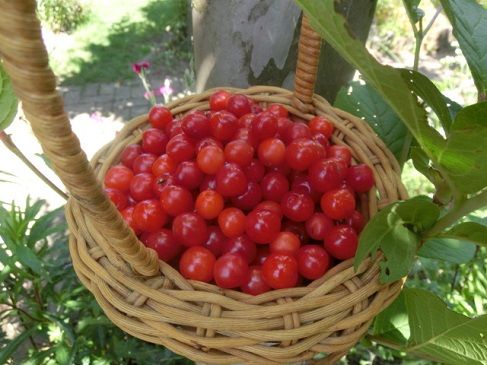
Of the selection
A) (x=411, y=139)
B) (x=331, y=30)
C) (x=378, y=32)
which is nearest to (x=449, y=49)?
(x=378, y=32)

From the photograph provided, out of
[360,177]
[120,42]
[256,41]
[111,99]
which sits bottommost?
[111,99]

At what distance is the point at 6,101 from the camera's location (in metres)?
0.71

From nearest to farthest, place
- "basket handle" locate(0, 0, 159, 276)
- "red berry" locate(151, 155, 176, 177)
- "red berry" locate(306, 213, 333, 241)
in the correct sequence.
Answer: "basket handle" locate(0, 0, 159, 276) → "red berry" locate(306, 213, 333, 241) → "red berry" locate(151, 155, 176, 177)

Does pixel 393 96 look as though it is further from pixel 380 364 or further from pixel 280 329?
pixel 380 364

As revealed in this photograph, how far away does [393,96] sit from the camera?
1.66ft

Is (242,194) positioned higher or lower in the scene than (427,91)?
lower

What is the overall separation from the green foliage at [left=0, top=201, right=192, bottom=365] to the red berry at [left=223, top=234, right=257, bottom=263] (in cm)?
42

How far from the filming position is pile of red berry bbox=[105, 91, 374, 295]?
2.64ft

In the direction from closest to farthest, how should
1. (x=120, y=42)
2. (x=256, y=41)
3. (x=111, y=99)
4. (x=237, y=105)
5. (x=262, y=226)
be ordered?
(x=262, y=226)
(x=237, y=105)
(x=256, y=41)
(x=111, y=99)
(x=120, y=42)

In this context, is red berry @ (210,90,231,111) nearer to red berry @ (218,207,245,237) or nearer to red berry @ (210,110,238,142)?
red berry @ (210,110,238,142)

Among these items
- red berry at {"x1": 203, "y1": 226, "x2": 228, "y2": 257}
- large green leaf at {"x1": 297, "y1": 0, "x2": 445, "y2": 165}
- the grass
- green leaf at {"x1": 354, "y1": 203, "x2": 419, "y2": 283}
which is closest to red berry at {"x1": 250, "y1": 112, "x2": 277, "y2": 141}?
red berry at {"x1": 203, "y1": 226, "x2": 228, "y2": 257}

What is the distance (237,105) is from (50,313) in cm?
74

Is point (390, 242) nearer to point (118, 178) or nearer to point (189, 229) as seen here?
point (189, 229)

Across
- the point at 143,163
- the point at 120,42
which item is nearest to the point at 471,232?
the point at 143,163
